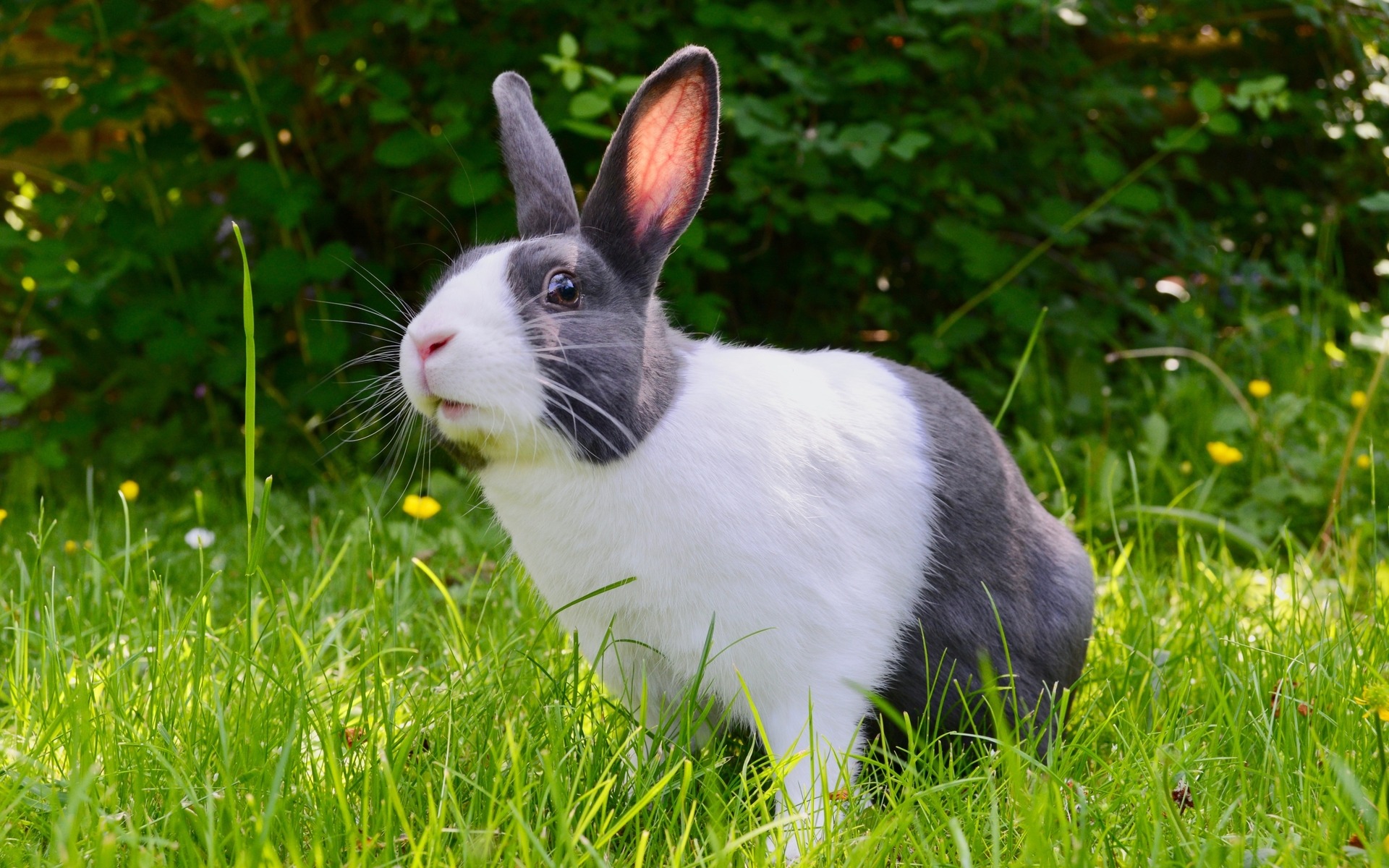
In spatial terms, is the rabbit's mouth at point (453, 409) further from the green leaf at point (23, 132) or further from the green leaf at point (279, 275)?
the green leaf at point (23, 132)

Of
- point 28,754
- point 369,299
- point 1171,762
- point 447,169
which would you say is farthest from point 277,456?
point 1171,762

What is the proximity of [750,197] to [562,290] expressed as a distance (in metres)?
1.78

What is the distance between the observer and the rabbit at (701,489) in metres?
1.79

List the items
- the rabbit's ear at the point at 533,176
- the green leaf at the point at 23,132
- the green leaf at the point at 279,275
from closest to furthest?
the rabbit's ear at the point at 533,176 < the green leaf at the point at 279,275 < the green leaf at the point at 23,132

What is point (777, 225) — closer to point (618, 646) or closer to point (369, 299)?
point (369, 299)

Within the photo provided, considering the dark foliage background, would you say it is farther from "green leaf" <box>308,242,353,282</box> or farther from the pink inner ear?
the pink inner ear

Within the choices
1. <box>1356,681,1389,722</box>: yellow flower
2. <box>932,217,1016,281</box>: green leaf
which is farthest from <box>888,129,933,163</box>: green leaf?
<box>1356,681,1389,722</box>: yellow flower

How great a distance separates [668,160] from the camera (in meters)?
1.98

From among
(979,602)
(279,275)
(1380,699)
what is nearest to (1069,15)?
(979,602)

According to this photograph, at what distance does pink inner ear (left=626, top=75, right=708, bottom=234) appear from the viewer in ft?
6.43

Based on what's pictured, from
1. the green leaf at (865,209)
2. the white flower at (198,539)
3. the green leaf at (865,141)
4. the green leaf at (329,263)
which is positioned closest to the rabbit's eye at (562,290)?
the white flower at (198,539)

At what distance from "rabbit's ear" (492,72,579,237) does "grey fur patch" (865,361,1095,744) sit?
696 mm

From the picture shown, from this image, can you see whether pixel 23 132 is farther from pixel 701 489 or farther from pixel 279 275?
pixel 701 489

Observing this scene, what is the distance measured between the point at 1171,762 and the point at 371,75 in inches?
121
